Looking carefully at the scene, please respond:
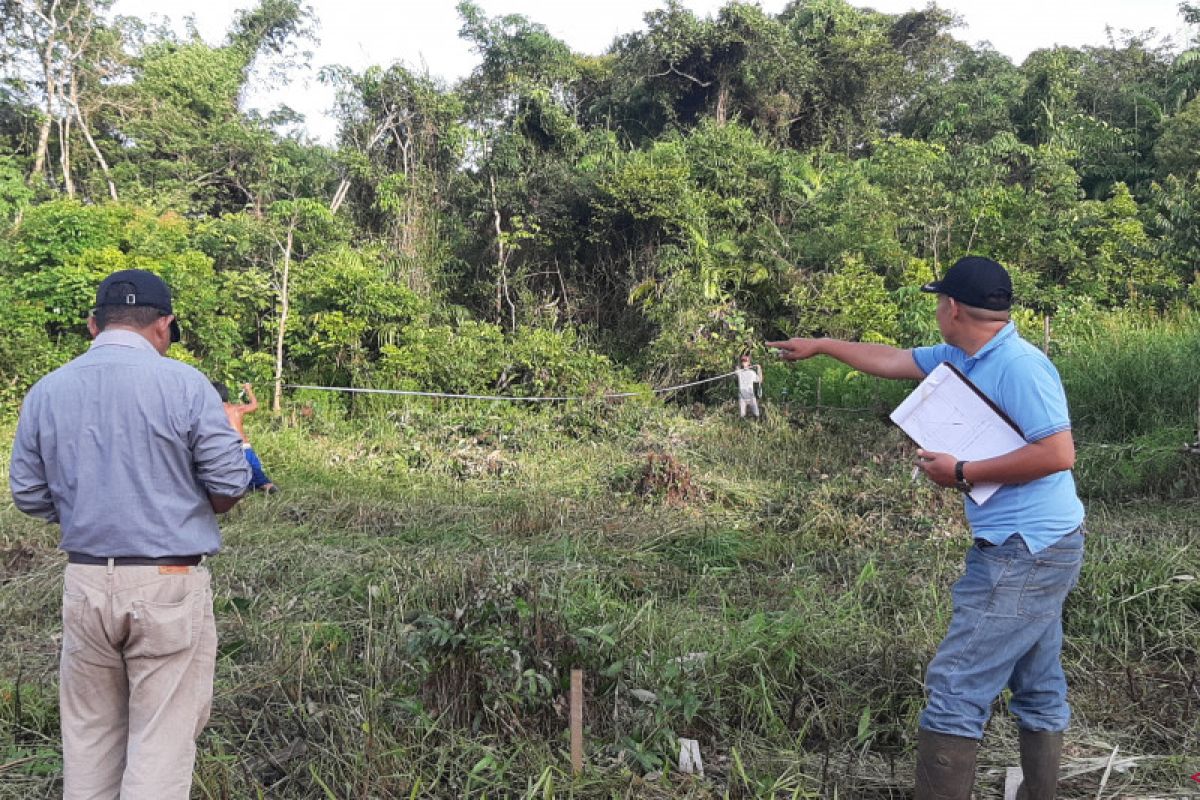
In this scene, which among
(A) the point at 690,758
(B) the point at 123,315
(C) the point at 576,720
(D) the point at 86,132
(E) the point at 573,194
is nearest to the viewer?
(B) the point at 123,315

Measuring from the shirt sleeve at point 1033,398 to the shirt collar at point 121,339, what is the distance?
6.93 ft

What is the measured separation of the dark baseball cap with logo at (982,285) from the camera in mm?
2203

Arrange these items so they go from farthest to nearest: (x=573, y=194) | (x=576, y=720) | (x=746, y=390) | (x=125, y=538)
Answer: (x=573, y=194), (x=746, y=390), (x=576, y=720), (x=125, y=538)

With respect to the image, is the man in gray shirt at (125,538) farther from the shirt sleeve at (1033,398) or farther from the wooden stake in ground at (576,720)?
the shirt sleeve at (1033,398)

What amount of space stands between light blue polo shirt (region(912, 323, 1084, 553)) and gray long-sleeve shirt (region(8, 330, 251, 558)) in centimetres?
186

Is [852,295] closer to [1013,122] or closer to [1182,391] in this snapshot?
[1182,391]

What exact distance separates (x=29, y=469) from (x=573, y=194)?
39.8ft

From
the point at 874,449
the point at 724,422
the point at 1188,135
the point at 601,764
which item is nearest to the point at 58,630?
the point at 601,764

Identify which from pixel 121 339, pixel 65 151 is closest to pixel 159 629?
pixel 121 339

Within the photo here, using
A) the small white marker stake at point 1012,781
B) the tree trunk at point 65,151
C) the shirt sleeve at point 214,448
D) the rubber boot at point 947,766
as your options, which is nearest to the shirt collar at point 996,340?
the rubber boot at point 947,766

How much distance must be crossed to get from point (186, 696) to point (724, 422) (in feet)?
27.1

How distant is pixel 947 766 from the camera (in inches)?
83.0

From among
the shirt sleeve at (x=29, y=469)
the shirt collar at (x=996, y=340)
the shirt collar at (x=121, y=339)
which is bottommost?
the shirt sleeve at (x=29, y=469)

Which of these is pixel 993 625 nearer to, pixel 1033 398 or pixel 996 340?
pixel 1033 398
